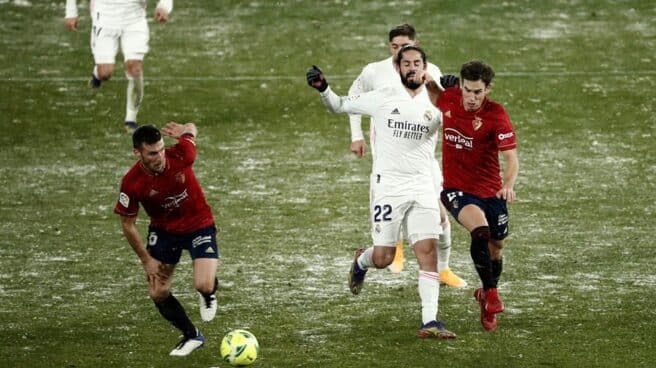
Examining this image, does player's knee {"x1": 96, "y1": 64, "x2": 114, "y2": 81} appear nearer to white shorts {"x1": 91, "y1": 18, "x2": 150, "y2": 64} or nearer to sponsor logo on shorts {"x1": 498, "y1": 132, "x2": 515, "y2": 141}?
white shorts {"x1": 91, "y1": 18, "x2": 150, "y2": 64}

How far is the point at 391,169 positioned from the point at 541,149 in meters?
6.27

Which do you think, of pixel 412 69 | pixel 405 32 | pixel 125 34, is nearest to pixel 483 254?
pixel 412 69

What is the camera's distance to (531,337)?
405 inches

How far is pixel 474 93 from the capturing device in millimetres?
10383

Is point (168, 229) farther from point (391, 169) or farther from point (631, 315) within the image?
point (631, 315)

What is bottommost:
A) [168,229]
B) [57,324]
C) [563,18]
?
[563,18]

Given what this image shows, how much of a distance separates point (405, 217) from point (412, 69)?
1121mm

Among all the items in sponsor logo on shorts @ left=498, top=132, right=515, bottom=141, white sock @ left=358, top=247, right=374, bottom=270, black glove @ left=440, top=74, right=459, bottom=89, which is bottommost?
white sock @ left=358, top=247, right=374, bottom=270

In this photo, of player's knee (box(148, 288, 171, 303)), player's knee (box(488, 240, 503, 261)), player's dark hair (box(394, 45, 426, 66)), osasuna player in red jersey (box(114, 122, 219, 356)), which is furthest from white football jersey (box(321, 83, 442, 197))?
player's knee (box(148, 288, 171, 303))

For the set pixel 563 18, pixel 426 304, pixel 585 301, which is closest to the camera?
pixel 426 304

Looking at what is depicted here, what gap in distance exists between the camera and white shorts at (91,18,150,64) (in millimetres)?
16734

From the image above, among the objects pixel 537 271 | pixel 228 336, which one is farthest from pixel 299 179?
pixel 228 336

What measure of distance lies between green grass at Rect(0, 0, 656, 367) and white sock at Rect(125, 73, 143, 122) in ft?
1.13

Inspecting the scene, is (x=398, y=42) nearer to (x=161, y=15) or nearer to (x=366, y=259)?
(x=366, y=259)
